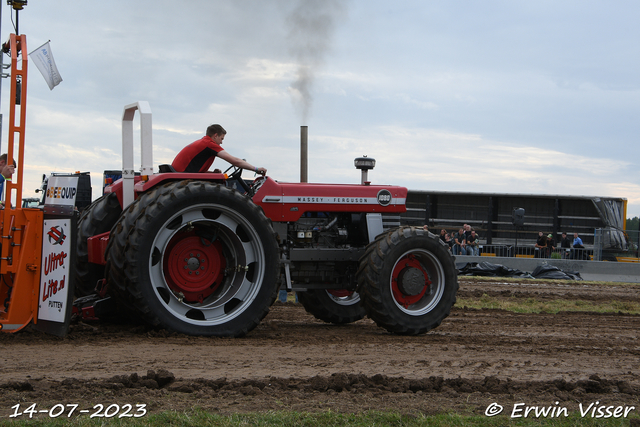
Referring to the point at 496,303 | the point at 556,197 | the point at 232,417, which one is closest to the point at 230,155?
the point at 232,417

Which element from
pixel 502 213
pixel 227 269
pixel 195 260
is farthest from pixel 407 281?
pixel 502 213

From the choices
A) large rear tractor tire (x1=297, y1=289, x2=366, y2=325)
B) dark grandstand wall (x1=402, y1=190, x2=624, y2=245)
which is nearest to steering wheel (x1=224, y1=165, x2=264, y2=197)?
large rear tractor tire (x1=297, y1=289, x2=366, y2=325)

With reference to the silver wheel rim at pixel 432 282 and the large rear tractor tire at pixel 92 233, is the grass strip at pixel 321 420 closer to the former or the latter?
the silver wheel rim at pixel 432 282

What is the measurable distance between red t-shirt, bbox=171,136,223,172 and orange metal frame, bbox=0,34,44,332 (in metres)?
1.53

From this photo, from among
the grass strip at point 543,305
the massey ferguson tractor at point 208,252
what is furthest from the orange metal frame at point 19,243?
the grass strip at point 543,305

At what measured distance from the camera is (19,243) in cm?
500

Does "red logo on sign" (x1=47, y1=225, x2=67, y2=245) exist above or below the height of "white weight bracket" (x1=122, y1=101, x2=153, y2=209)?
below

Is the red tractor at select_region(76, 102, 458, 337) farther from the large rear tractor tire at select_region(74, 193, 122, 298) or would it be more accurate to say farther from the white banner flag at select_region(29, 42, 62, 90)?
the white banner flag at select_region(29, 42, 62, 90)

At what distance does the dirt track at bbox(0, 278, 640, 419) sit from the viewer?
11.8ft

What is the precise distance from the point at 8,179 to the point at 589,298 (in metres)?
10.0

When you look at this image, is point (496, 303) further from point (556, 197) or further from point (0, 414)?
point (556, 197)

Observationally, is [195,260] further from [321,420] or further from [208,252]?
[321,420]
